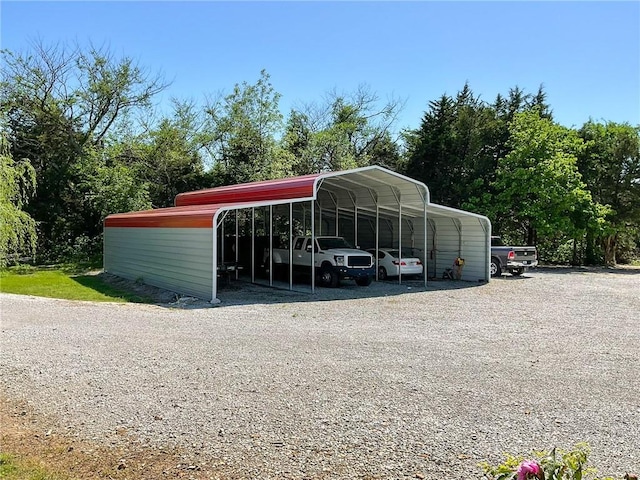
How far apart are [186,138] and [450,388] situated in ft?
90.0

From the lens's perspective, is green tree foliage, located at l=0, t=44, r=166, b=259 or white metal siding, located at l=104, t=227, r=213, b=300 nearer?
white metal siding, located at l=104, t=227, r=213, b=300

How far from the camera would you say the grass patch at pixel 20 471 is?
3555mm

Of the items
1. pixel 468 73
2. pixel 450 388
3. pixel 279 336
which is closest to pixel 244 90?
pixel 468 73

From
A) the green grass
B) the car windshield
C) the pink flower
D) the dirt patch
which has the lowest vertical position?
the dirt patch

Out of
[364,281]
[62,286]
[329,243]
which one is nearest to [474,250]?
[364,281]

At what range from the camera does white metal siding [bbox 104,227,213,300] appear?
1327 cm

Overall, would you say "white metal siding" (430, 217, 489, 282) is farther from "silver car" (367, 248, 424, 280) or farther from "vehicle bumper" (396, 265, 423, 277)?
"vehicle bumper" (396, 265, 423, 277)

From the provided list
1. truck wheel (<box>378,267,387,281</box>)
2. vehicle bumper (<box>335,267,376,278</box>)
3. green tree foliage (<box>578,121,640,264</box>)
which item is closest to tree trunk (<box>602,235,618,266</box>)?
green tree foliage (<box>578,121,640,264</box>)

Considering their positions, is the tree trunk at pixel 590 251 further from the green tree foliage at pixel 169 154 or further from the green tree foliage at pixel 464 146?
the green tree foliage at pixel 169 154

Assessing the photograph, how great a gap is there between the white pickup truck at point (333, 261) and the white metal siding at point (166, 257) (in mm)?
3148

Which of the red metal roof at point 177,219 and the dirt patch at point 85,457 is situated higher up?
the red metal roof at point 177,219

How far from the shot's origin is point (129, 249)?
1875 cm

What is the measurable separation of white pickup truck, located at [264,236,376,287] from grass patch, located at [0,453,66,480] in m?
12.9

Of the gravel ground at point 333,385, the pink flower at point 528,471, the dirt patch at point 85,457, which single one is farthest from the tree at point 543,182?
the pink flower at point 528,471
